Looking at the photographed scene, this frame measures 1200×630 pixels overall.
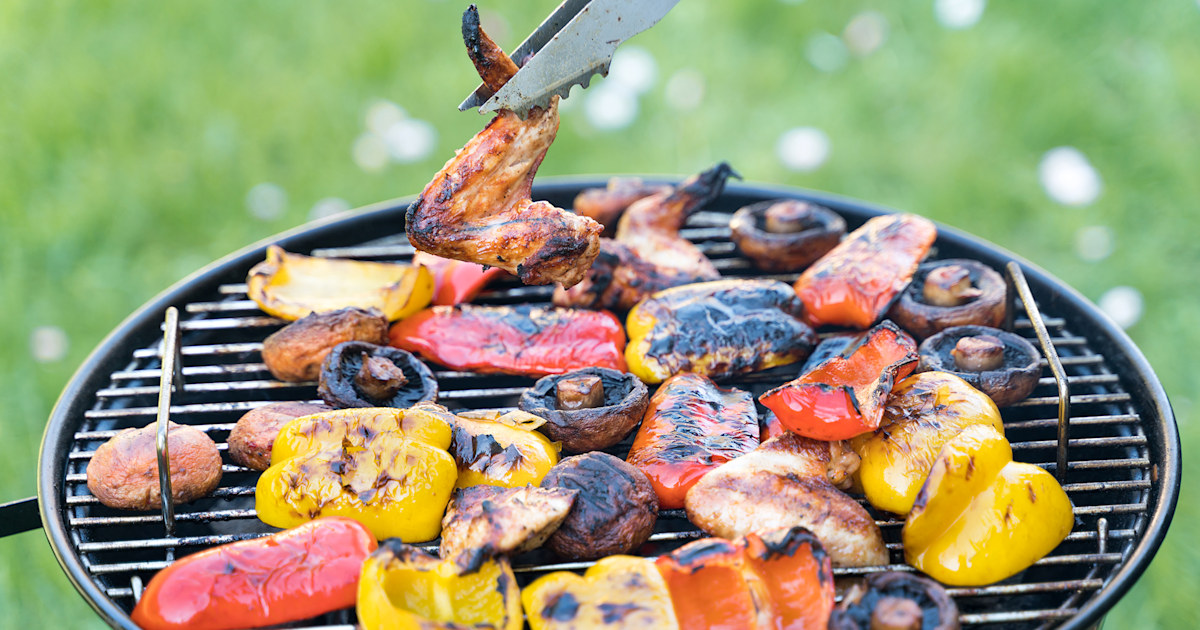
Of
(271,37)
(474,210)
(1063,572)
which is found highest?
(271,37)

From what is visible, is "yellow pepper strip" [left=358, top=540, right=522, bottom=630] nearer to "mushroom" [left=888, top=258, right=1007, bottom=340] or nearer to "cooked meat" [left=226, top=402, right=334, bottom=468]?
"cooked meat" [left=226, top=402, right=334, bottom=468]

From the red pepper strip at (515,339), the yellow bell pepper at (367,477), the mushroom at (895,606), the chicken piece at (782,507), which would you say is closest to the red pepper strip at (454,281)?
the red pepper strip at (515,339)

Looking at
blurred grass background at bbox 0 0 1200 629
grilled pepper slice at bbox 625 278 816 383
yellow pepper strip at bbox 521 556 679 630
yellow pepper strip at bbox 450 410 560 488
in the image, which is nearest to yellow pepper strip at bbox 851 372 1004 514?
grilled pepper slice at bbox 625 278 816 383

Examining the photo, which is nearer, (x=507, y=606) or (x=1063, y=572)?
(x=507, y=606)

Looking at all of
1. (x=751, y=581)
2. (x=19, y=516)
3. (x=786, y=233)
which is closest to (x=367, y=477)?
(x=751, y=581)

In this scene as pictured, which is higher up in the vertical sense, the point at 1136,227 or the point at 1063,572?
the point at 1136,227

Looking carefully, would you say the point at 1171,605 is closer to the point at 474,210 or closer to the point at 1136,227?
the point at 1136,227

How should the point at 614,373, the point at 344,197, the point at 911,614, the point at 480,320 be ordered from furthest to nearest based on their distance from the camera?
1. the point at 344,197
2. the point at 480,320
3. the point at 614,373
4. the point at 911,614

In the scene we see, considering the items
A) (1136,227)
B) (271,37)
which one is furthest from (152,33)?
(1136,227)

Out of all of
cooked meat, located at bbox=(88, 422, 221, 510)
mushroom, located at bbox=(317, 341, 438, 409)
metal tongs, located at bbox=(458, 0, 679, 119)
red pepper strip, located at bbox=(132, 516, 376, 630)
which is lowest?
red pepper strip, located at bbox=(132, 516, 376, 630)
